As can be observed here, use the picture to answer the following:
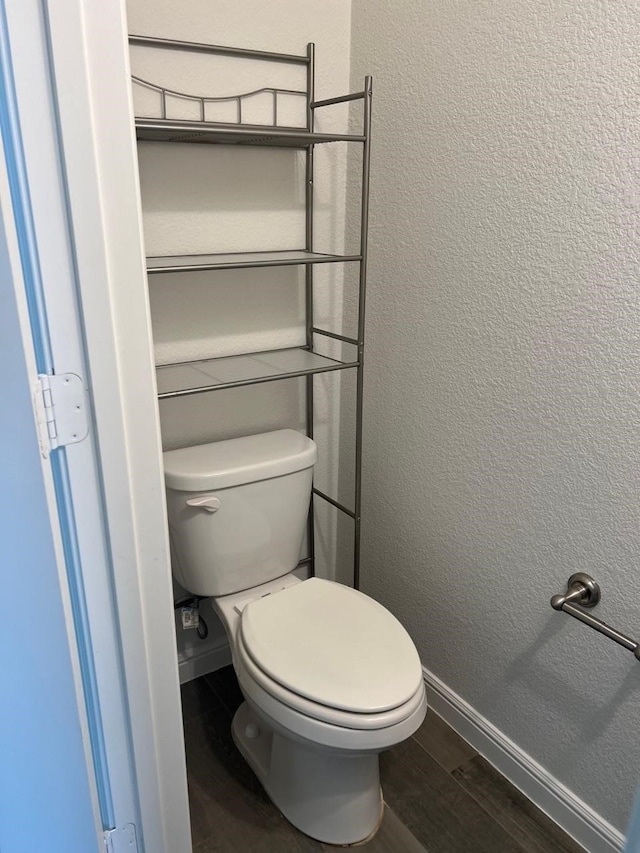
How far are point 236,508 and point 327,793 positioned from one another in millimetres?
674

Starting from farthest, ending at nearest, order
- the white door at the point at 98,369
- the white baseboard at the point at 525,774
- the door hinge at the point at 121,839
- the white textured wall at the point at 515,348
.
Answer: the white baseboard at the point at 525,774
the white textured wall at the point at 515,348
the door hinge at the point at 121,839
the white door at the point at 98,369

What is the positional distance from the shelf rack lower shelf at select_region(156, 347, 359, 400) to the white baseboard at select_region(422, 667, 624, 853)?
0.93 meters

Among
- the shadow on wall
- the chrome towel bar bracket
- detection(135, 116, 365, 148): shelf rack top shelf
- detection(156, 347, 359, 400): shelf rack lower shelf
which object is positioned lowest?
the shadow on wall

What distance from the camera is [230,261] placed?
1.46 m

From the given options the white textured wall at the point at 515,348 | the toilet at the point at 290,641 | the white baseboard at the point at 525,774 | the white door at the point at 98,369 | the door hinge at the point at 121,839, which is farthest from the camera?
the white baseboard at the point at 525,774

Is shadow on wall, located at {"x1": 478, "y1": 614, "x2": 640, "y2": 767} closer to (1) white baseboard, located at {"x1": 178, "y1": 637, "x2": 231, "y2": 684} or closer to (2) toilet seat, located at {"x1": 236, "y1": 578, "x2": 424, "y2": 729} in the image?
(2) toilet seat, located at {"x1": 236, "y1": 578, "x2": 424, "y2": 729}

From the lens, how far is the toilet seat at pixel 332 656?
4.25 ft

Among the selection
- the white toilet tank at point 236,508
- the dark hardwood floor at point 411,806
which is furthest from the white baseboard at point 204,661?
the white toilet tank at point 236,508

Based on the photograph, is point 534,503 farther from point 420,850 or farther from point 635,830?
point 635,830

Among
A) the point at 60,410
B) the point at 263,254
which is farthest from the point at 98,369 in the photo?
the point at 263,254

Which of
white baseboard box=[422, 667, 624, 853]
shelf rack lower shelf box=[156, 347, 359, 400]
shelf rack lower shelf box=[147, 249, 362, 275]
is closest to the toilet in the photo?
shelf rack lower shelf box=[156, 347, 359, 400]

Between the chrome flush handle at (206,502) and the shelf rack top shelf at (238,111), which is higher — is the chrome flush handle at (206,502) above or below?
below

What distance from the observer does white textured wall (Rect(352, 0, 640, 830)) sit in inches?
47.4

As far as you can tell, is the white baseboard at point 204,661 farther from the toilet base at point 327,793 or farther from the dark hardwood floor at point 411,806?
the toilet base at point 327,793
